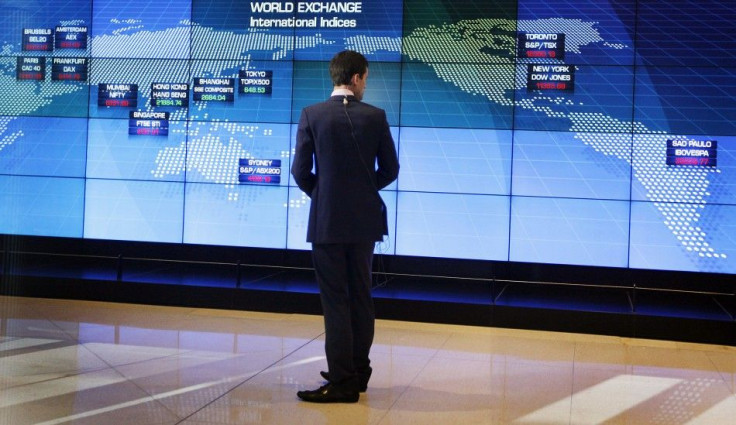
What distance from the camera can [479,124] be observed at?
7508mm

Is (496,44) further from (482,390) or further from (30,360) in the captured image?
(30,360)

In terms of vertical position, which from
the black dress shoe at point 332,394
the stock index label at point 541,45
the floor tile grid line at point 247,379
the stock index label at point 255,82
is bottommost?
the floor tile grid line at point 247,379

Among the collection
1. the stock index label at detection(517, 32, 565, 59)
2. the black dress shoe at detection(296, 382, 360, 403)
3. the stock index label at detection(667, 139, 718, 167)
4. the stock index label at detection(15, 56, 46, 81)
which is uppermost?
the stock index label at detection(517, 32, 565, 59)

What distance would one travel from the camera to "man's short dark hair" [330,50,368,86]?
390cm

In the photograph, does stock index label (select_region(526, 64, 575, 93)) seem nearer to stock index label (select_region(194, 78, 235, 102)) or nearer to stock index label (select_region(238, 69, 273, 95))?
stock index label (select_region(238, 69, 273, 95))

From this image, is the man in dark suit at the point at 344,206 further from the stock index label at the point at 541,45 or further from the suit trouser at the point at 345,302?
the stock index label at the point at 541,45

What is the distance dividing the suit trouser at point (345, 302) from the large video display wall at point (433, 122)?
3.71 meters

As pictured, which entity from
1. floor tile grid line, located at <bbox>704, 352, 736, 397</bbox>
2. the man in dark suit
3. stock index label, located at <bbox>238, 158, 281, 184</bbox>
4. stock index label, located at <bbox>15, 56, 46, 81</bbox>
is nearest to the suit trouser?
the man in dark suit

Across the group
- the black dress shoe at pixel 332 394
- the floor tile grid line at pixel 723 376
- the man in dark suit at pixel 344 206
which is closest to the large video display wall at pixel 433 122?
the floor tile grid line at pixel 723 376

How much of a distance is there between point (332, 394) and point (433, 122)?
419 centimetres

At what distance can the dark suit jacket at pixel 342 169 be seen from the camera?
3.81 m

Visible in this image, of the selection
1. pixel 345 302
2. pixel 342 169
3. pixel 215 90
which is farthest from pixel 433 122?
pixel 345 302

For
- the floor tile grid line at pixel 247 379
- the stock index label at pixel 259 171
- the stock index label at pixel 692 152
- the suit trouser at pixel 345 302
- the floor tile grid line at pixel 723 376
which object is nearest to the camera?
the floor tile grid line at pixel 247 379

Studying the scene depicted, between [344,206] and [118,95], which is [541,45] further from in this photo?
[344,206]
